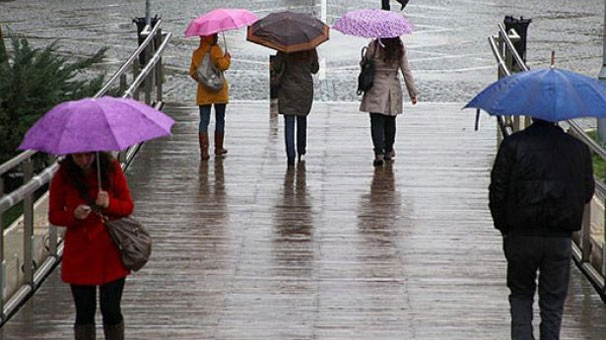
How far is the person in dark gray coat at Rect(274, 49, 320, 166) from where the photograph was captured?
15.9 metres

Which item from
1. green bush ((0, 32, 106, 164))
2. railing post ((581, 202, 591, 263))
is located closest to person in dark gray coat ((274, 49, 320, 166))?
green bush ((0, 32, 106, 164))

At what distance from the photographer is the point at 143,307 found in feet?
35.3

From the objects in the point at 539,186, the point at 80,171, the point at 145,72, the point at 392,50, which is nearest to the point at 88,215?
the point at 80,171

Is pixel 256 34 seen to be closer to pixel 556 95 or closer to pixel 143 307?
pixel 143 307

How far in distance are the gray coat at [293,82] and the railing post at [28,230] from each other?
5135 millimetres

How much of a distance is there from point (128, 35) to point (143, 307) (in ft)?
65.8

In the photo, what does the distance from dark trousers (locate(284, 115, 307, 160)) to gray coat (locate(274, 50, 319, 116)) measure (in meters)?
0.11

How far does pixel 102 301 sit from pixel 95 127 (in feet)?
3.65

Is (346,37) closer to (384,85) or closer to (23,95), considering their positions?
(23,95)

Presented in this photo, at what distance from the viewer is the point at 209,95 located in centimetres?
1623

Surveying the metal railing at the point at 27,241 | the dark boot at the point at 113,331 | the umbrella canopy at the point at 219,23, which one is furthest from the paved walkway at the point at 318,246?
the umbrella canopy at the point at 219,23

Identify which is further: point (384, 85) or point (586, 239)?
point (384, 85)

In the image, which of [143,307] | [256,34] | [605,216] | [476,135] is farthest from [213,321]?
[476,135]

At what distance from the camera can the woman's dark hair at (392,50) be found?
15.8 metres
